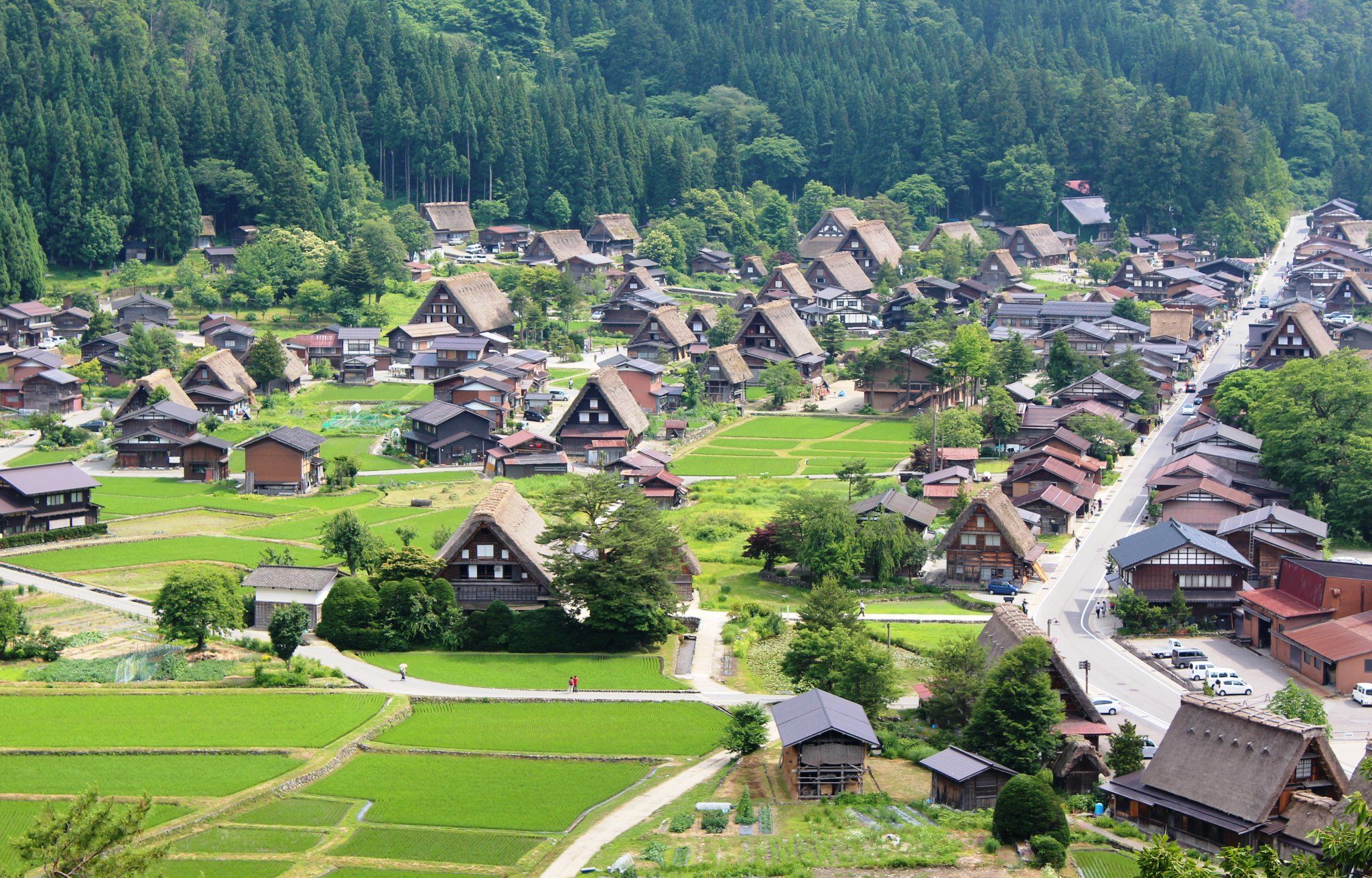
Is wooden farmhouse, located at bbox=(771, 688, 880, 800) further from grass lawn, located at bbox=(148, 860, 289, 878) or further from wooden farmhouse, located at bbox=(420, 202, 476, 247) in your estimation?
wooden farmhouse, located at bbox=(420, 202, 476, 247)

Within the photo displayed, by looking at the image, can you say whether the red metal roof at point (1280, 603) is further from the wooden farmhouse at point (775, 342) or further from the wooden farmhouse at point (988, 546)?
A: the wooden farmhouse at point (775, 342)

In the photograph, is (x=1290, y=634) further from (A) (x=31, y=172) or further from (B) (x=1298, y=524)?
(A) (x=31, y=172)

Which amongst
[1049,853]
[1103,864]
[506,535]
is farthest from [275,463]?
[1103,864]

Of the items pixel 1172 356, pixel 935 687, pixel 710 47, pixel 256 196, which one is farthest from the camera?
pixel 710 47

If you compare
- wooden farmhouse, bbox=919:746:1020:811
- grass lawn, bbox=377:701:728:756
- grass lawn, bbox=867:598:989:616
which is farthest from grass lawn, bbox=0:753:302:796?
grass lawn, bbox=867:598:989:616

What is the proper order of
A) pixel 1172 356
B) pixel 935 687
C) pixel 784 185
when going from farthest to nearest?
1. pixel 784 185
2. pixel 1172 356
3. pixel 935 687

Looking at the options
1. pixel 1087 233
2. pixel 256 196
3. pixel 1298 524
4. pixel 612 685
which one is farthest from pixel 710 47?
pixel 612 685
